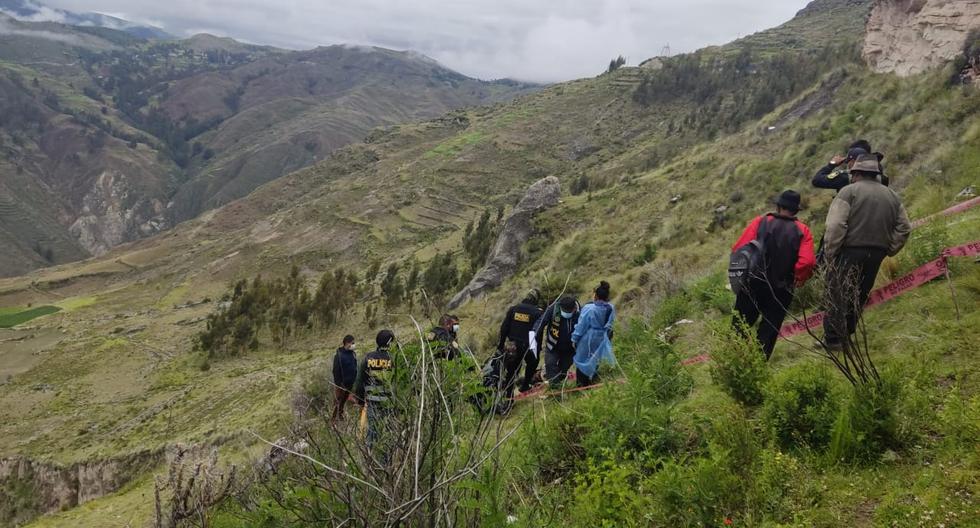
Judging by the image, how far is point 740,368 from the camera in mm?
3842

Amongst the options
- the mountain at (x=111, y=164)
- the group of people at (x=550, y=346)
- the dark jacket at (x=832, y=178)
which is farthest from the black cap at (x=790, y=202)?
the mountain at (x=111, y=164)

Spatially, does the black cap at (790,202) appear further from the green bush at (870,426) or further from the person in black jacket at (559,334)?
the person in black jacket at (559,334)

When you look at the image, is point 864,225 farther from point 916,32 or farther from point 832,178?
point 916,32

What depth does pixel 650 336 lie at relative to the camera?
215 inches

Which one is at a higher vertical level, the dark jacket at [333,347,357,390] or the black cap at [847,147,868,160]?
the black cap at [847,147,868,160]

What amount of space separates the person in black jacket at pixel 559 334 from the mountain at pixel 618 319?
0.66m

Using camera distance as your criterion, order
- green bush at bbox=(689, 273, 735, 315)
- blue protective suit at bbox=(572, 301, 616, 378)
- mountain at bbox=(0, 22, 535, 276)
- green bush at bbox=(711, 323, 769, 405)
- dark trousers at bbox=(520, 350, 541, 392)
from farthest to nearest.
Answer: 1. mountain at bbox=(0, 22, 535, 276)
2. green bush at bbox=(689, 273, 735, 315)
3. dark trousers at bbox=(520, 350, 541, 392)
4. blue protective suit at bbox=(572, 301, 616, 378)
5. green bush at bbox=(711, 323, 769, 405)

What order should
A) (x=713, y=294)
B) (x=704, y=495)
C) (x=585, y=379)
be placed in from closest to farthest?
(x=704, y=495)
(x=585, y=379)
(x=713, y=294)

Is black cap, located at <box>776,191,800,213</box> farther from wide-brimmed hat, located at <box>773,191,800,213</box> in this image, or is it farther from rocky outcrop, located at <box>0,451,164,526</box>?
rocky outcrop, located at <box>0,451,164,526</box>

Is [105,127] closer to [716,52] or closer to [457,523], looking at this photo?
[716,52]

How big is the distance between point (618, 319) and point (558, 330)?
11.7 feet

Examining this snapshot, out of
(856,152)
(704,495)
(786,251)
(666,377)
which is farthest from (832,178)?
(704,495)

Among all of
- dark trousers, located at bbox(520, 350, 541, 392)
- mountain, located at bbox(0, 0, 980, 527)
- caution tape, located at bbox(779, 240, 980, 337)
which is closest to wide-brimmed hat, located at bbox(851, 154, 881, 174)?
mountain, located at bbox(0, 0, 980, 527)

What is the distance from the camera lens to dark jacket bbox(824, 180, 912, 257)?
4316 mm
